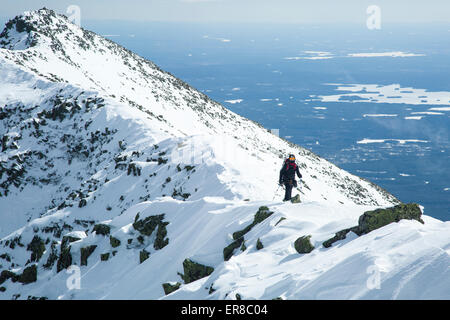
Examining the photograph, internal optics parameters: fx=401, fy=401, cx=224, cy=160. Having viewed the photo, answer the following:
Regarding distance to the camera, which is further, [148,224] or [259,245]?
[148,224]

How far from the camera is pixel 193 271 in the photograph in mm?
13148

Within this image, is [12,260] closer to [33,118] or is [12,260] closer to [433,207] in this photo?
[33,118]

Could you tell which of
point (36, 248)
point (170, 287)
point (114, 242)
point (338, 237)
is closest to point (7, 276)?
point (36, 248)

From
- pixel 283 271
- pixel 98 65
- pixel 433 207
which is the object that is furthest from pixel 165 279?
pixel 433 207

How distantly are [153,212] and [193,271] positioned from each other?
627cm

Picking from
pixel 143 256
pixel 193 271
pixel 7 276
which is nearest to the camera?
pixel 193 271

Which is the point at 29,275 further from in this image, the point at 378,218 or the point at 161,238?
the point at 378,218

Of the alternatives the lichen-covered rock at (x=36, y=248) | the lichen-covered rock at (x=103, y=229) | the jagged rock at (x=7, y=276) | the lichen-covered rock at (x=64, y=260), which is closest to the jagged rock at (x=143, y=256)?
the lichen-covered rock at (x=103, y=229)

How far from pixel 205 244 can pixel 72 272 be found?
6.83 meters

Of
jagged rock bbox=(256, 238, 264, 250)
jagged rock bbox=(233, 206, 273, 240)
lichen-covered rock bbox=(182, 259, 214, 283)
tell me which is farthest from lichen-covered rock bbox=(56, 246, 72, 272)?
jagged rock bbox=(256, 238, 264, 250)

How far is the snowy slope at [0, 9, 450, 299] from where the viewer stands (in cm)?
938

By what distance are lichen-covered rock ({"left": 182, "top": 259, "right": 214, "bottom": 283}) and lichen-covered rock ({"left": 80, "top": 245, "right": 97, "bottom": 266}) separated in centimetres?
676

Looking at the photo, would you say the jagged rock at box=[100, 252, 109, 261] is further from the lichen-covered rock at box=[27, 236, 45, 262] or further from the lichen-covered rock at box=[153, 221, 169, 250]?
the lichen-covered rock at box=[27, 236, 45, 262]

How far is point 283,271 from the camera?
10555 millimetres
